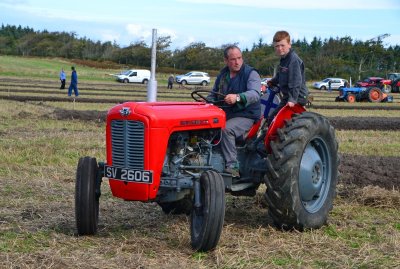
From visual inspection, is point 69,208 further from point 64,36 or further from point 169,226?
point 64,36

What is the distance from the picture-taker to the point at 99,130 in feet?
51.0

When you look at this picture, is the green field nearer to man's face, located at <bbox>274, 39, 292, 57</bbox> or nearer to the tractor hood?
the tractor hood

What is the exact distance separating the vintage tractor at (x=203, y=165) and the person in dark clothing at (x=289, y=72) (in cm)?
18

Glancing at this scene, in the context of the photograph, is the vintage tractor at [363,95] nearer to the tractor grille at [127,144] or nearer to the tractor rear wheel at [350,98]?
the tractor rear wheel at [350,98]

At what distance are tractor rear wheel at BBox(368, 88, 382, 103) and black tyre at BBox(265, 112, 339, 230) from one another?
1143 inches

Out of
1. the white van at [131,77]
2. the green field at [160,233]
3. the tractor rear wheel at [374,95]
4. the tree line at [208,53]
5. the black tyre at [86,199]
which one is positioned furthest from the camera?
the tree line at [208,53]

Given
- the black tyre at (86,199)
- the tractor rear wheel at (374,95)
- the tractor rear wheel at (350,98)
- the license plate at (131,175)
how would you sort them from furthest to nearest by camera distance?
the tractor rear wheel at (374,95) < the tractor rear wheel at (350,98) < the black tyre at (86,199) < the license plate at (131,175)

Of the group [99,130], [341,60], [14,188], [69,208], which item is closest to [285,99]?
[69,208]

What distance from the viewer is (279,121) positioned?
260 inches

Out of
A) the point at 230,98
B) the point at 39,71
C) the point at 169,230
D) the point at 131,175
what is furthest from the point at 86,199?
the point at 39,71

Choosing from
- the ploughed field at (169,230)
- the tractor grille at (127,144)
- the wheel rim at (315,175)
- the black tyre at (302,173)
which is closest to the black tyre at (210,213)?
the ploughed field at (169,230)

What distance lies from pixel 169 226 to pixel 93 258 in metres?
1.52

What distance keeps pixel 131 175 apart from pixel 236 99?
1.33 meters

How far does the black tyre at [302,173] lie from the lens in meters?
6.15
